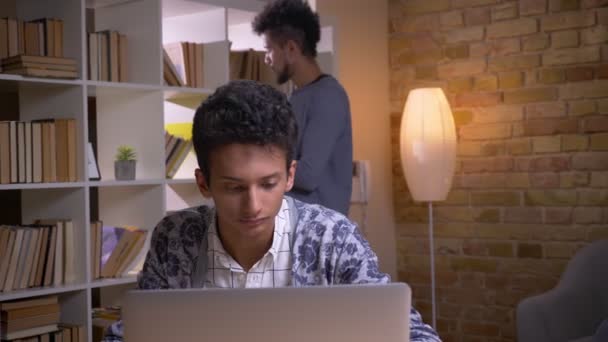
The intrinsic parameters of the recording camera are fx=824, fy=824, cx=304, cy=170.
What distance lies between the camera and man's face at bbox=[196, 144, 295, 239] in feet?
4.58

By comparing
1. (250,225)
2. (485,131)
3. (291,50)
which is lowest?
(250,225)

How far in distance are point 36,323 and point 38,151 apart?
0.62 m

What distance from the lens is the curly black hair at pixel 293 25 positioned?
10.0 feet

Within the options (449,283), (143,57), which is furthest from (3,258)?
(449,283)

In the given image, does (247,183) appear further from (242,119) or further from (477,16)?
(477,16)

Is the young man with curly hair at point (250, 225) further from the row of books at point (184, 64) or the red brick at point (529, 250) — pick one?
the red brick at point (529, 250)

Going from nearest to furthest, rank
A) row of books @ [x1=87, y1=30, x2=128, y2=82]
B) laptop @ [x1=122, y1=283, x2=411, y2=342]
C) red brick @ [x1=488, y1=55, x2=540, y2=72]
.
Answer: laptop @ [x1=122, y1=283, x2=411, y2=342], row of books @ [x1=87, y1=30, x2=128, y2=82], red brick @ [x1=488, y1=55, x2=540, y2=72]

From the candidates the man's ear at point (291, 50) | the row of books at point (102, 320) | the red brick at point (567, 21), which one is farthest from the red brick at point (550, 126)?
the row of books at point (102, 320)

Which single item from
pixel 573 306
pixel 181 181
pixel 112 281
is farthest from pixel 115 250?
pixel 573 306

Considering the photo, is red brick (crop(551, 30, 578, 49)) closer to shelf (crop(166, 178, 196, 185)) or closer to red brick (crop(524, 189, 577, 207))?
red brick (crop(524, 189, 577, 207))

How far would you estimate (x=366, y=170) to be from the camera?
4.46 metres

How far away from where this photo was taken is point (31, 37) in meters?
3.04

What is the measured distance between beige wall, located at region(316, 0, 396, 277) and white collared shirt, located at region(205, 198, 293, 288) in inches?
118

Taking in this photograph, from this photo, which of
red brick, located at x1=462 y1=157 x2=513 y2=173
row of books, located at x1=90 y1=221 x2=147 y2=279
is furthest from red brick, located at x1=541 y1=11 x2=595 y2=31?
row of books, located at x1=90 y1=221 x2=147 y2=279
